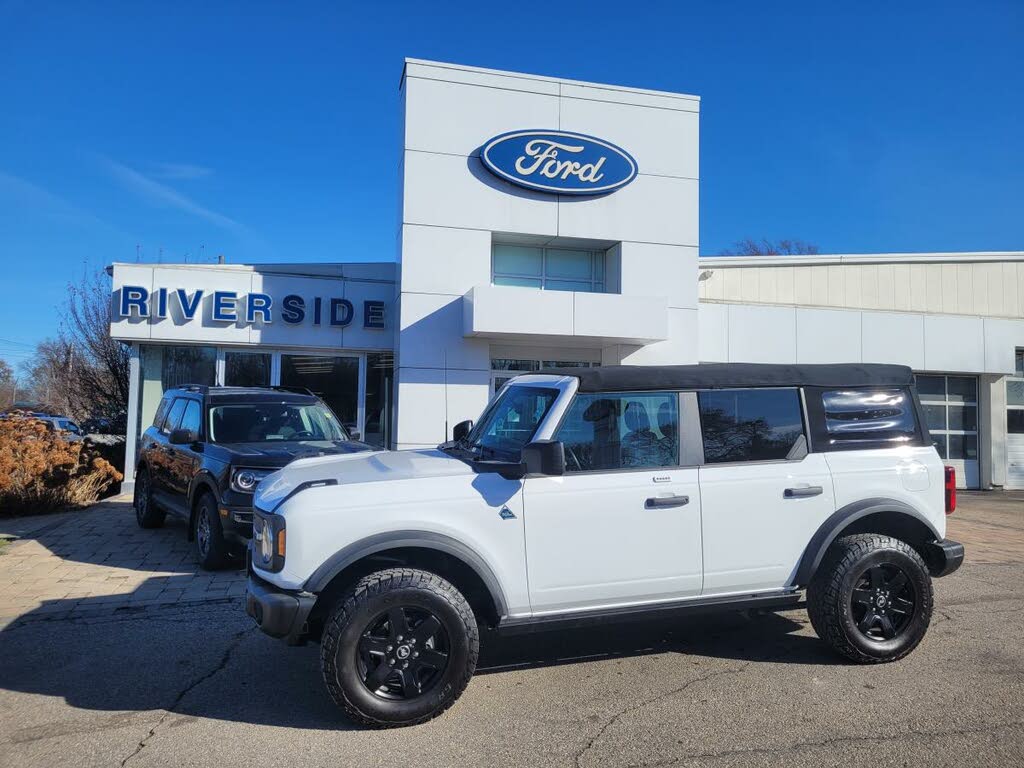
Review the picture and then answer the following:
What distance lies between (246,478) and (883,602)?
17.9 ft

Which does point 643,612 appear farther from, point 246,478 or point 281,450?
point 281,450

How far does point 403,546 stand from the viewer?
386 cm

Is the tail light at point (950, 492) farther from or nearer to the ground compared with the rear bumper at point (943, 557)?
farther from the ground

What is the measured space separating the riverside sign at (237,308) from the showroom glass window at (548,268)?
2.55 metres

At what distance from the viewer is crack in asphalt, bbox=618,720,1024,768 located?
3454 mm

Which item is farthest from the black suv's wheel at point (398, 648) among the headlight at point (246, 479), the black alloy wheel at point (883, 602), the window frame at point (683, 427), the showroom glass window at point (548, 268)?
the showroom glass window at point (548, 268)

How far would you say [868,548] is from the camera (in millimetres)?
4609

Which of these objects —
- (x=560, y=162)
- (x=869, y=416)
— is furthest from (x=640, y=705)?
(x=560, y=162)

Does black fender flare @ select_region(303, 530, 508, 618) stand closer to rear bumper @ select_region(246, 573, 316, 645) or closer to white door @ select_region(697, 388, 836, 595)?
rear bumper @ select_region(246, 573, 316, 645)

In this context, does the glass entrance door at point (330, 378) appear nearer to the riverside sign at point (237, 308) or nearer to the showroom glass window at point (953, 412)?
the riverside sign at point (237, 308)

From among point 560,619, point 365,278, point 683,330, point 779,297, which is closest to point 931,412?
point 779,297

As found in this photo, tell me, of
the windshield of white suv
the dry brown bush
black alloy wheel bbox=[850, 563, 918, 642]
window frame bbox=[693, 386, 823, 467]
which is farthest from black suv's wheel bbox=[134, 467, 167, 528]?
black alloy wheel bbox=[850, 563, 918, 642]

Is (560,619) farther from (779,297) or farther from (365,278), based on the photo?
(779,297)

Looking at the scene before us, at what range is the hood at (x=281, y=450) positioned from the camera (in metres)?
7.02
